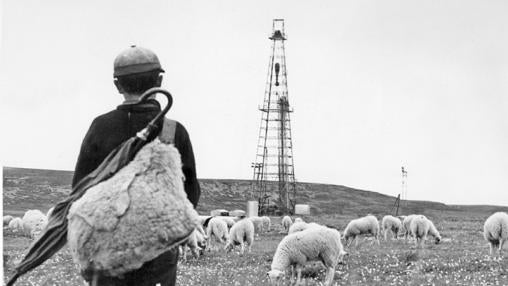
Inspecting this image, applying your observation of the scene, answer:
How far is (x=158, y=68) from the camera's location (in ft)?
12.5

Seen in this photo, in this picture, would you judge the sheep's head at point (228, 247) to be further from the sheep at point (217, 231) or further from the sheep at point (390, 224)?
the sheep at point (390, 224)

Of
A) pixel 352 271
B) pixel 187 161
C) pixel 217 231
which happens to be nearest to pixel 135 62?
pixel 187 161

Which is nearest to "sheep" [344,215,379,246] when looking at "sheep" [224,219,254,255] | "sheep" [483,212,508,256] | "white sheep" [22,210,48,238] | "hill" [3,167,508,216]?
"sheep" [224,219,254,255]

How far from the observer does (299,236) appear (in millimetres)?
15281

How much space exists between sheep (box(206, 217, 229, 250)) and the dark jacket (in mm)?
21592

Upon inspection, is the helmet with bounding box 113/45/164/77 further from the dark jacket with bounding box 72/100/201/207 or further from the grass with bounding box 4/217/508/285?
the grass with bounding box 4/217/508/285

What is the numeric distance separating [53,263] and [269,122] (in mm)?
38130

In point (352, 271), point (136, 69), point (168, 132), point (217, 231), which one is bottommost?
point (352, 271)

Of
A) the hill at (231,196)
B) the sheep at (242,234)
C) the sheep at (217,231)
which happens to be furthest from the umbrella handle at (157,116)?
the hill at (231,196)

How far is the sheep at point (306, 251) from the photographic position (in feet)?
48.3

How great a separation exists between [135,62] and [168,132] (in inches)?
15.3

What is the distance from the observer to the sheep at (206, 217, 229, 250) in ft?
83.9

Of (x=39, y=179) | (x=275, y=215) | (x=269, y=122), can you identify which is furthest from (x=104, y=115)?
(x=275, y=215)

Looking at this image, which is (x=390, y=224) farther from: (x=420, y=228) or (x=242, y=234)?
(x=242, y=234)
